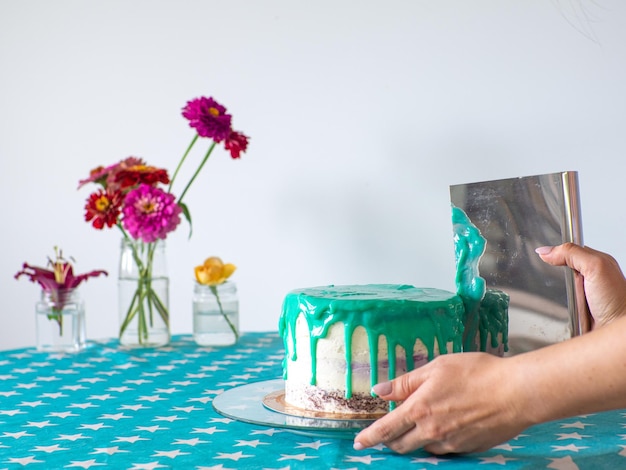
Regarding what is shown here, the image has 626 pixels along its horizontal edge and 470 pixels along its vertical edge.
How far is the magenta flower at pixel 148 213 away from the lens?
66.4 inches

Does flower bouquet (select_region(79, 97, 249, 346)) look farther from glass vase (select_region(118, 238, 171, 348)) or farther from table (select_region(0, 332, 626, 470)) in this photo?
table (select_region(0, 332, 626, 470))

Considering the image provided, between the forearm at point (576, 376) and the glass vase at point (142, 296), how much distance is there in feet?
3.58

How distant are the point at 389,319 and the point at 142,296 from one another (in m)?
0.89

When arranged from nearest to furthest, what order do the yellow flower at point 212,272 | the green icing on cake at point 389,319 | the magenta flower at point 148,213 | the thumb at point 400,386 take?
the thumb at point 400,386 < the green icing on cake at point 389,319 < the magenta flower at point 148,213 < the yellow flower at point 212,272

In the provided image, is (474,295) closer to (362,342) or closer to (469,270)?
(469,270)

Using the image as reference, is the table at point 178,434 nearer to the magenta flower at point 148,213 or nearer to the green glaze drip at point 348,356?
the green glaze drip at point 348,356

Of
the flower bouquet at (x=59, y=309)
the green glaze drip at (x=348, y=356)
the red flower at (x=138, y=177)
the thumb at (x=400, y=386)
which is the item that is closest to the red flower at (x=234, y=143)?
the red flower at (x=138, y=177)

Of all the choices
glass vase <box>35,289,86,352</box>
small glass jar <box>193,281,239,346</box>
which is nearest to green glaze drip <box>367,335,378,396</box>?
small glass jar <box>193,281,239,346</box>

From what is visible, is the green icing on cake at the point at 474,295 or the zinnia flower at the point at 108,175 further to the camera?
the zinnia flower at the point at 108,175

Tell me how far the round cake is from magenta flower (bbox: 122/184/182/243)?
27.6 inches

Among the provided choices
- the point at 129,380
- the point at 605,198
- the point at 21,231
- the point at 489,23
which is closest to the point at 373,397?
the point at 129,380

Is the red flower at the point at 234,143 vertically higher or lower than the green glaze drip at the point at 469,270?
higher

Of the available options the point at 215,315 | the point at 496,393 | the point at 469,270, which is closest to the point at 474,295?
the point at 469,270

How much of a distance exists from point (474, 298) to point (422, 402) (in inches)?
11.6
